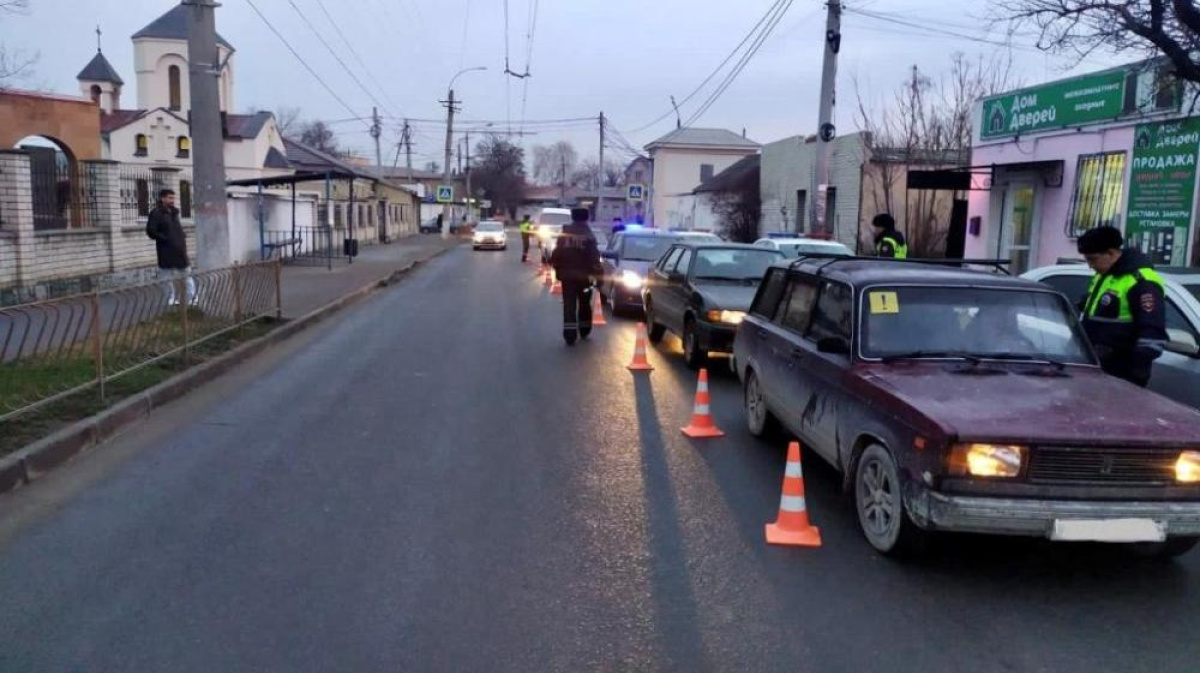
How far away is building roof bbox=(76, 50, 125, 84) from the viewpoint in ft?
197

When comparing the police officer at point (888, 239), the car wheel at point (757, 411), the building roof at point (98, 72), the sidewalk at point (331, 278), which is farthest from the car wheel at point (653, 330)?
the building roof at point (98, 72)

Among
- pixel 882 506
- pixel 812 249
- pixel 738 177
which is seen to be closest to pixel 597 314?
pixel 812 249

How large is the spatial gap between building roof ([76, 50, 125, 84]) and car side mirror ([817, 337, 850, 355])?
65578 mm

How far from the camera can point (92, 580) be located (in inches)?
181

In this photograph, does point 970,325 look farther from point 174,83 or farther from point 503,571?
point 174,83

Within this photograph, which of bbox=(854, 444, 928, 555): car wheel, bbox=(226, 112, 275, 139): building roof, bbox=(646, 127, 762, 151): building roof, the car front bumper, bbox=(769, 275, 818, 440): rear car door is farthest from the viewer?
Answer: bbox=(646, 127, 762, 151): building roof

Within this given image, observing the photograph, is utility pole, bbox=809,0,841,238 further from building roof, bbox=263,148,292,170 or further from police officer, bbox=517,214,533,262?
building roof, bbox=263,148,292,170

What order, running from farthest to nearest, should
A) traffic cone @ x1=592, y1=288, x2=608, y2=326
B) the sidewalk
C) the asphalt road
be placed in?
1. the sidewalk
2. traffic cone @ x1=592, y1=288, x2=608, y2=326
3. the asphalt road

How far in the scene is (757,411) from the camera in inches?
305

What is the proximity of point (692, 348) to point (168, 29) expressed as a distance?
55.1 meters

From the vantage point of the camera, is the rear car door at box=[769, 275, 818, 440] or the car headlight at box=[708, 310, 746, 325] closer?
the rear car door at box=[769, 275, 818, 440]

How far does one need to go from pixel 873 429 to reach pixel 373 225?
50.3 m

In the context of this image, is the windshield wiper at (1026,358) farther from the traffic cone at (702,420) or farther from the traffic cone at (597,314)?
the traffic cone at (597,314)

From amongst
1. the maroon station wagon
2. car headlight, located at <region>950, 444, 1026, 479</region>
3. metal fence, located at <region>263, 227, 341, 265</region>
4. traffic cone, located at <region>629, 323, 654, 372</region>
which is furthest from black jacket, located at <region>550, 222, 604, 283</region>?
metal fence, located at <region>263, 227, 341, 265</region>
